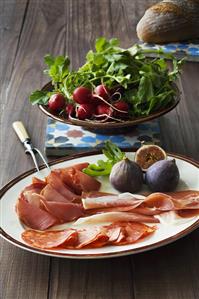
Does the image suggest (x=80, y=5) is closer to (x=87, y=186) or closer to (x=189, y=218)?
(x=87, y=186)

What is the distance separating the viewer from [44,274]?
1.08m

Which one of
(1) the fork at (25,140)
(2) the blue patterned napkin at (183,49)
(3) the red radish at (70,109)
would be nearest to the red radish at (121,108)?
(3) the red radish at (70,109)

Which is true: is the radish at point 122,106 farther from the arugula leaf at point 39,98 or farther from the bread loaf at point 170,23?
the bread loaf at point 170,23

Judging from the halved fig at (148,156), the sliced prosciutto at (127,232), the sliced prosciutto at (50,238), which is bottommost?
the halved fig at (148,156)

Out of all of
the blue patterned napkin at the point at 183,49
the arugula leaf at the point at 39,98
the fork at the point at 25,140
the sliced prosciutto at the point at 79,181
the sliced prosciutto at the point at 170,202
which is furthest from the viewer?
the blue patterned napkin at the point at 183,49

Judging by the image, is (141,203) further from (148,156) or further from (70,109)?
(70,109)

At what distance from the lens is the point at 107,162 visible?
1.33 m

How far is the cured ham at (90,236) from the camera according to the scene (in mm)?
1069

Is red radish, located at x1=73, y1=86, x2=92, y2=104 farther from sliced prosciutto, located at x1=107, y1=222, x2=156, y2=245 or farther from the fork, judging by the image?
sliced prosciutto, located at x1=107, y1=222, x2=156, y2=245

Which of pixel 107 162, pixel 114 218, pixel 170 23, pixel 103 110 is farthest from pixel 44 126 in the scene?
pixel 170 23

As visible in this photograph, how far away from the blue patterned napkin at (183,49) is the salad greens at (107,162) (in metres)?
0.76

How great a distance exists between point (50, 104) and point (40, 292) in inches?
24.6

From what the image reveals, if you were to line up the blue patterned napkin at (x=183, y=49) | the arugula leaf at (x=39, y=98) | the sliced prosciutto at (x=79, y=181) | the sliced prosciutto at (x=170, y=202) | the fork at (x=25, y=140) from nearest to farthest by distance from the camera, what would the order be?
the sliced prosciutto at (x=170, y=202), the sliced prosciutto at (x=79, y=181), the fork at (x=25, y=140), the arugula leaf at (x=39, y=98), the blue patterned napkin at (x=183, y=49)

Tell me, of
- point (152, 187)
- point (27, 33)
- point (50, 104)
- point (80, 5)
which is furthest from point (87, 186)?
point (80, 5)
